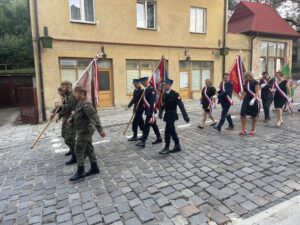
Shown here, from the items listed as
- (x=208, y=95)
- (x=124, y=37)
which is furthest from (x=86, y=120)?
(x=124, y=37)

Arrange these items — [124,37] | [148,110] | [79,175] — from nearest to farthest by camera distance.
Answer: [79,175]
[148,110]
[124,37]

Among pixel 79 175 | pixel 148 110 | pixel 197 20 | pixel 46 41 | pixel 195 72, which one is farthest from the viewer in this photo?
pixel 195 72

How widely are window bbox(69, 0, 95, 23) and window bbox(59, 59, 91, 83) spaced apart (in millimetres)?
1889

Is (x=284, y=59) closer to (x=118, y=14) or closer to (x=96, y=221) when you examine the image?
(x=118, y=14)

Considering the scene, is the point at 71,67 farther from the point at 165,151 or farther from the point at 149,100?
the point at 165,151

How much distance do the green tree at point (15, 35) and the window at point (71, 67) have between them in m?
15.3

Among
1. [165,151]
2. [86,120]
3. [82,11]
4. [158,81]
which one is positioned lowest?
[165,151]

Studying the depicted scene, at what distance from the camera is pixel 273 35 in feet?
60.6

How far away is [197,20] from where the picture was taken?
612 inches

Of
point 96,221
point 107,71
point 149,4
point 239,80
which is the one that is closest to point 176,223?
point 96,221

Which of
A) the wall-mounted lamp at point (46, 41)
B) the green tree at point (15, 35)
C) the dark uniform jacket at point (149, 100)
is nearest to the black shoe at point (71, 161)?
the dark uniform jacket at point (149, 100)

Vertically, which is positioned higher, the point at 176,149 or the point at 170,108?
the point at 170,108

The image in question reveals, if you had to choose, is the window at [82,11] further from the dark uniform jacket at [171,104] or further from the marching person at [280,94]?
the marching person at [280,94]

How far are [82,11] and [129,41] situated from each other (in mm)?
2684
